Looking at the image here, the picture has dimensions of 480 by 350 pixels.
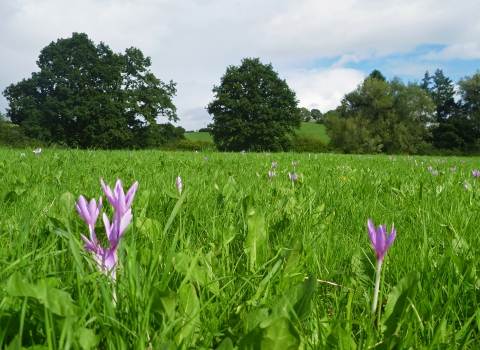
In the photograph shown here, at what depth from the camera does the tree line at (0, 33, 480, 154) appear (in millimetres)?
41031

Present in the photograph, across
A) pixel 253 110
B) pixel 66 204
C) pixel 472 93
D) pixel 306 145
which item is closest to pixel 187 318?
pixel 66 204

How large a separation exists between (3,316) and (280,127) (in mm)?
48545

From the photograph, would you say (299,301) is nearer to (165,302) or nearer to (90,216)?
(165,302)

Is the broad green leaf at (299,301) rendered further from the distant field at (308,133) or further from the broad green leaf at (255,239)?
→ the distant field at (308,133)

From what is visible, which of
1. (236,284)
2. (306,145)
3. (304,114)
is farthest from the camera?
(304,114)

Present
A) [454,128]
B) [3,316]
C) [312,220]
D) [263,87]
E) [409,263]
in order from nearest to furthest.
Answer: [3,316]
[409,263]
[312,220]
[263,87]
[454,128]

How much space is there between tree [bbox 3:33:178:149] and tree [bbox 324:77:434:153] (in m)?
27.8

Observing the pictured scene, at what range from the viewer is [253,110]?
164 ft

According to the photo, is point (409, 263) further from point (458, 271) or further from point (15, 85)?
point (15, 85)

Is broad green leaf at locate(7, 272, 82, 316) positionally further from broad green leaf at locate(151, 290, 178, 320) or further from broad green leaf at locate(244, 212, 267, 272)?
broad green leaf at locate(244, 212, 267, 272)

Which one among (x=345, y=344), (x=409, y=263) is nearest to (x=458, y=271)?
(x=409, y=263)

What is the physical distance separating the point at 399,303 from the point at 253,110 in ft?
163

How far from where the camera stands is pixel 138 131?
44469 millimetres

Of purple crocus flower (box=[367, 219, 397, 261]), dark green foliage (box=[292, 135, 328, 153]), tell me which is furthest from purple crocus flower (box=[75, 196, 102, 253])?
dark green foliage (box=[292, 135, 328, 153])
